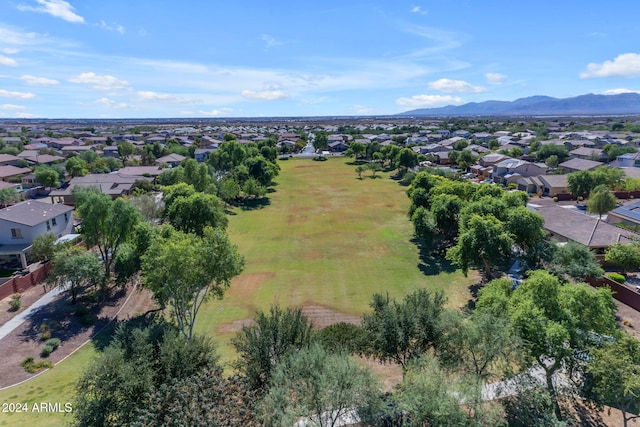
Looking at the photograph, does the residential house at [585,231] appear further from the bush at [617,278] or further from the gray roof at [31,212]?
the gray roof at [31,212]

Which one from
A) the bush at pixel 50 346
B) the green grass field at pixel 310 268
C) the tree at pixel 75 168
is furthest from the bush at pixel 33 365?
the tree at pixel 75 168

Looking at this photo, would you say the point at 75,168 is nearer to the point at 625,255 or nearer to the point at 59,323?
the point at 59,323

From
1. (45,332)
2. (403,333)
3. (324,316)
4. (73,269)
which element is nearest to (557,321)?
(403,333)

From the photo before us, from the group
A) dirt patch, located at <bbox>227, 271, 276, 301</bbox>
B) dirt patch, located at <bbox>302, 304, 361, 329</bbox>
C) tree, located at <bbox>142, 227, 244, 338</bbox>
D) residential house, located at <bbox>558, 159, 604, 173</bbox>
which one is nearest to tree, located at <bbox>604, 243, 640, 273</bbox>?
dirt patch, located at <bbox>302, 304, 361, 329</bbox>

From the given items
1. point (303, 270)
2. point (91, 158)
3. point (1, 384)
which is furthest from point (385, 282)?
point (91, 158)

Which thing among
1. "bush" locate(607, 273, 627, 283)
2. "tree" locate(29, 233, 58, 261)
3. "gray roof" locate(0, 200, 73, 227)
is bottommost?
"bush" locate(607, 273, 627, 283)

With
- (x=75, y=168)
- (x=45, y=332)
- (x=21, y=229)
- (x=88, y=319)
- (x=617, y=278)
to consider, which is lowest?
(x=88, y=319)

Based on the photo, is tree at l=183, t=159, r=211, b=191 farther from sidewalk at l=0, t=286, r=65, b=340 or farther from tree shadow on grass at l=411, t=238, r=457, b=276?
tree shadow on grass at l=411, t=238, r=457, b=276
